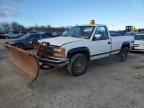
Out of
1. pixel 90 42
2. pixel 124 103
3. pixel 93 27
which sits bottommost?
pixel 124 103

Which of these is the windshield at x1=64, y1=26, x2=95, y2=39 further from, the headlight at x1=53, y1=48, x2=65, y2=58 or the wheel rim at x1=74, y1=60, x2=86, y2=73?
the headlight at x1=53, y1=48, x2=65, y2=58

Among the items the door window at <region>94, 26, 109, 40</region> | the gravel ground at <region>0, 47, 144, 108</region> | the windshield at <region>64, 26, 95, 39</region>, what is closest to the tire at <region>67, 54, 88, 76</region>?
the gravel ground at <region>0, 47, 144, 108</region>

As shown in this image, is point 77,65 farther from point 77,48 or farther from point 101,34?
point 101,34

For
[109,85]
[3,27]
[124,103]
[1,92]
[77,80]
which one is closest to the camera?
[124,103]

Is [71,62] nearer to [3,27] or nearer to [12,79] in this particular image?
[12,79]

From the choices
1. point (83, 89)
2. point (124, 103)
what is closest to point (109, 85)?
point (83, 89)

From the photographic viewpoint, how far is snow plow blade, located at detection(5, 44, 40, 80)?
19.1 ft

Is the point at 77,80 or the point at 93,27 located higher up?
the point at 93,27

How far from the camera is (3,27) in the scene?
8400 centimetres

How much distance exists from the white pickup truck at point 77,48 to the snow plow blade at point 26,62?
2.11 ft

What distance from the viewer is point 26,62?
6.65m

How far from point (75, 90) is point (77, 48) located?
1.81 metres

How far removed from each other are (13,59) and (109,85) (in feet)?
13.2

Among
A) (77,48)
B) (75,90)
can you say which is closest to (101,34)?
(77,48)
